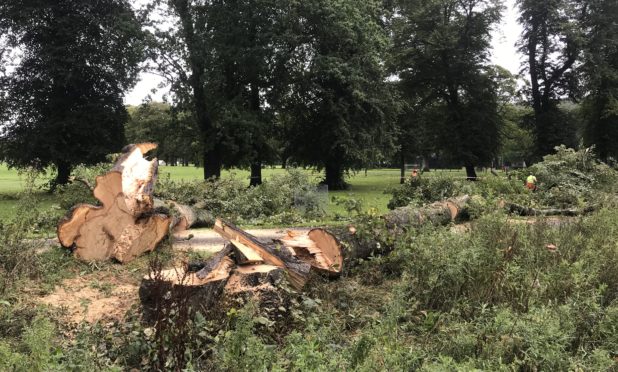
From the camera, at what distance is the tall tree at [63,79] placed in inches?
870

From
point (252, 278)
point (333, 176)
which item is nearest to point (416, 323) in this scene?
point (252, 278)

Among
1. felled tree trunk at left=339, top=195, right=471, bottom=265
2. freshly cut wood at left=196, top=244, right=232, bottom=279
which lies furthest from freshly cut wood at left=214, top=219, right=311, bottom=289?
felled tree trunk at left=339, top=195, right=471, bottom=265

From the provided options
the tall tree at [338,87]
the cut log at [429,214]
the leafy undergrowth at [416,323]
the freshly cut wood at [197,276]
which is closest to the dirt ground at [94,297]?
the leafy undergrowth at [416,323]

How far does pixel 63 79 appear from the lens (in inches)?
885

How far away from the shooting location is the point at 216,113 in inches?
990

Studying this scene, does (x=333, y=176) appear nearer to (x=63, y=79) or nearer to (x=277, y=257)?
(x=63, y=79)

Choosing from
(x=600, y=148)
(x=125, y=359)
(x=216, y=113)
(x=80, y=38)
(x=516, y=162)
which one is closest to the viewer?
(x=125, y=359)

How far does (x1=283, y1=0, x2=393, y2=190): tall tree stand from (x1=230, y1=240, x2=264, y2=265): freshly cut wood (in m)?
19.7

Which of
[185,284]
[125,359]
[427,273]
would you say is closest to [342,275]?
[427,273]

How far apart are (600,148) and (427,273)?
1534 inches

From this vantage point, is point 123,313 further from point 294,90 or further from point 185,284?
point 294,90

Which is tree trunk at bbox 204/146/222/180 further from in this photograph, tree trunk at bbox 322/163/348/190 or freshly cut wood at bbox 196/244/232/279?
freshly cut wood at bbox 196/244/232/279

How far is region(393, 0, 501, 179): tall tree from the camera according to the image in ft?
112

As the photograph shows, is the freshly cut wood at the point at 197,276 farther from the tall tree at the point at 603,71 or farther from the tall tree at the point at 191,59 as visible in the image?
the tall tree at the point at 603,71
